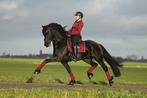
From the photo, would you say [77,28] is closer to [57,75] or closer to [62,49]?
[62,49]

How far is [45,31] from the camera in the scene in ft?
67.8

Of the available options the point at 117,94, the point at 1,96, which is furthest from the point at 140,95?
the point at 1,96

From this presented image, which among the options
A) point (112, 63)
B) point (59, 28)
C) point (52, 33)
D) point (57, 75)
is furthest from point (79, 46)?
point (57, 75)

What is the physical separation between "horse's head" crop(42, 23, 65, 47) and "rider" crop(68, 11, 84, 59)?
472 millimetres

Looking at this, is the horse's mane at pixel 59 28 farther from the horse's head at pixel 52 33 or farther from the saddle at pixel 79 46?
the saddle at pixel 79 46

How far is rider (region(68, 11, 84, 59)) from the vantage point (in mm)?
20906

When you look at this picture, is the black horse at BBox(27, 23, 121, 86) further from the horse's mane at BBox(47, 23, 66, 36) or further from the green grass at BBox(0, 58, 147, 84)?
the green grass at BBox(0, 58, 147, 84)

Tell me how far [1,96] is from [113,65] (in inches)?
344

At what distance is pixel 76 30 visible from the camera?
824 inches

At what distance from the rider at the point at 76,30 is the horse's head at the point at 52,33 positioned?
47cm

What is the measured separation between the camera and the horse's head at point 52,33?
20.6 m

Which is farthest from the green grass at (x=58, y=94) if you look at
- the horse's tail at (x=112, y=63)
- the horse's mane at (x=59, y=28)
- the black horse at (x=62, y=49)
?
the horse's tail at (x=112, y=63)

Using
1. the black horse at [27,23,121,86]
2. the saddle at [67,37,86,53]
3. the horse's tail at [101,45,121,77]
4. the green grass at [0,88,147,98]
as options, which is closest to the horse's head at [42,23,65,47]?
the black horse at [27,23,121,86]

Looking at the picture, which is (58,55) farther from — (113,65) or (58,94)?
(58,94)
